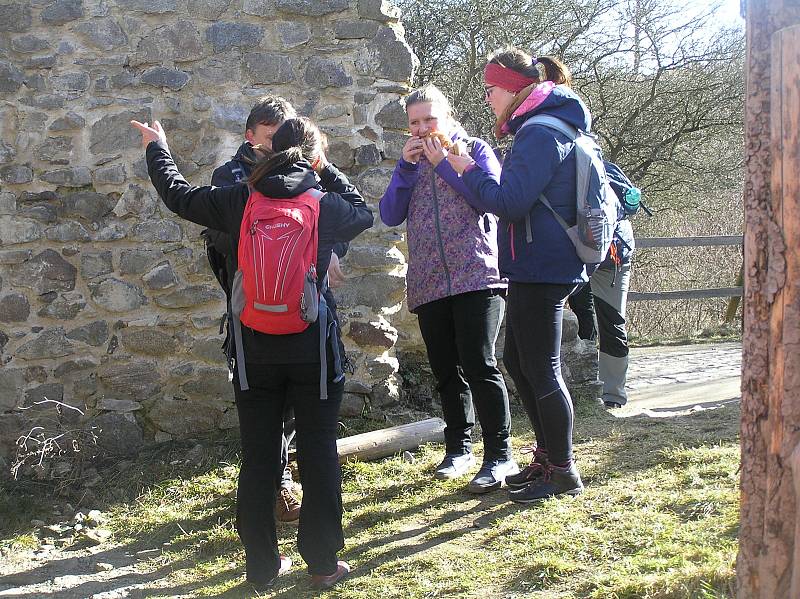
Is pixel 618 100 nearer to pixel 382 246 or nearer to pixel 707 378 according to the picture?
pixel 707 378

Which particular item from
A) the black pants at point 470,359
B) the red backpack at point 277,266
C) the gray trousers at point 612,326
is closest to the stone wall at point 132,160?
the black pants at point 470,359

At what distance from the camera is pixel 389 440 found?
4.56 m

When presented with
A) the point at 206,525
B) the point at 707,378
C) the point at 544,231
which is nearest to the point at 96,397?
the point at 206,525

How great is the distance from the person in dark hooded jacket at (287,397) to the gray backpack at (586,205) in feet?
2.76

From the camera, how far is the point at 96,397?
4797 mm

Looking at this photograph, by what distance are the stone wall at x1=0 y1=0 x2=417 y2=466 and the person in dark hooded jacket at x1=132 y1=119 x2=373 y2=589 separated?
1.77 meters

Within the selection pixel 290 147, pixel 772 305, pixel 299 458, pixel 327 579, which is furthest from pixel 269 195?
pixel 772 305

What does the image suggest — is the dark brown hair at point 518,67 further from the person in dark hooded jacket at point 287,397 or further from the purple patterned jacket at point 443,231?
the person in dark hooded jacket at point 287,397

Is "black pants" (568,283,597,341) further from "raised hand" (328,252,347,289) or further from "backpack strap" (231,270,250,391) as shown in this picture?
"backpack strap" (231,270,250,391)

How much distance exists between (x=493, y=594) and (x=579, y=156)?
5.38 feet

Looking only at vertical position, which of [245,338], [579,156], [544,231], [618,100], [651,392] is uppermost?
[618,100]

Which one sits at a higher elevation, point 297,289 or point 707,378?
point 297,289

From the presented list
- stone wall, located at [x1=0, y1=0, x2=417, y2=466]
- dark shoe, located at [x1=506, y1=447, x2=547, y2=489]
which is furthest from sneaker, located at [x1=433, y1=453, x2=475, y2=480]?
stone wall, located at [x1=0, y1=0, x2=417, y2=466]

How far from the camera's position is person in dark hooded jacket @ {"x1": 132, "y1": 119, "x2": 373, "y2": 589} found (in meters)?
3.00
